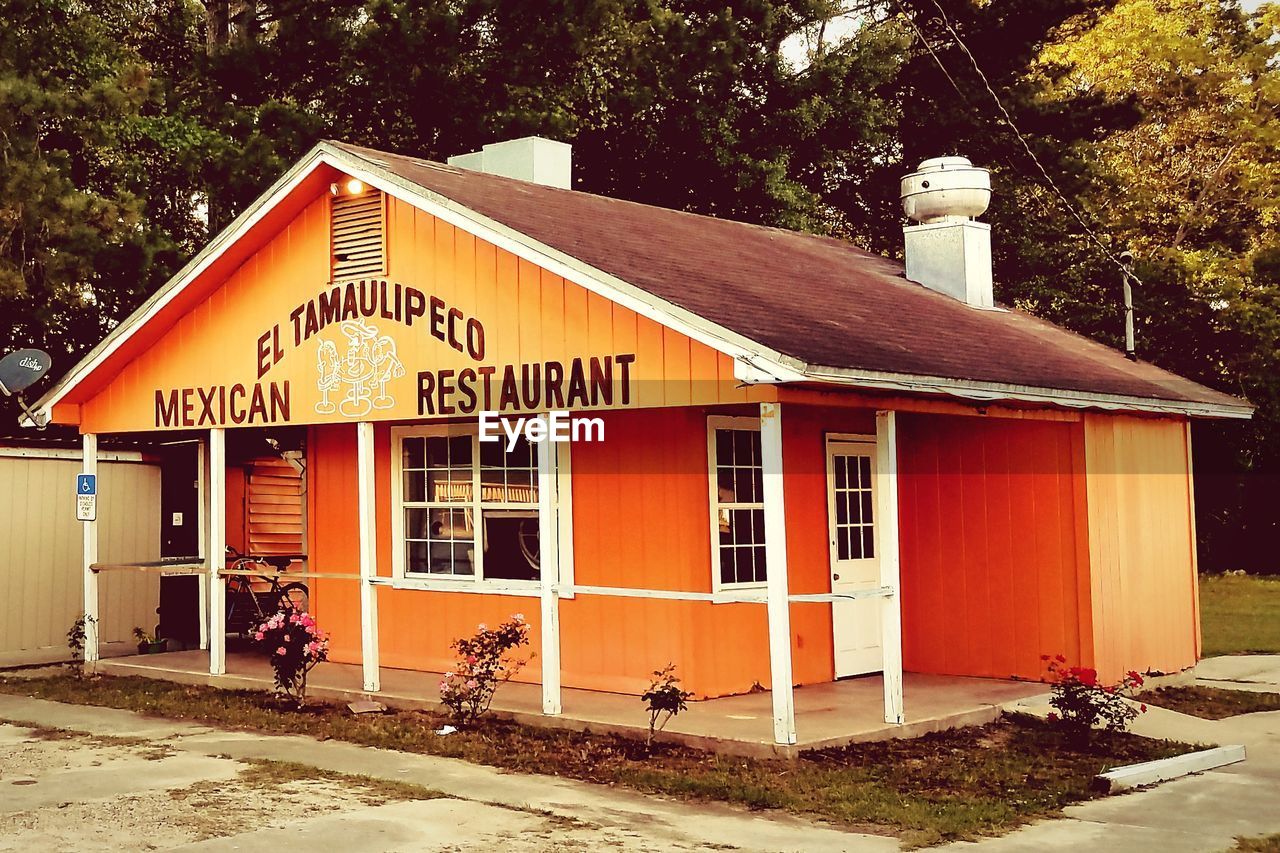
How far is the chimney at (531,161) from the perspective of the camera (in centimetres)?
1519

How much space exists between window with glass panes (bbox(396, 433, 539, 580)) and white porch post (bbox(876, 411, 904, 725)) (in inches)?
144

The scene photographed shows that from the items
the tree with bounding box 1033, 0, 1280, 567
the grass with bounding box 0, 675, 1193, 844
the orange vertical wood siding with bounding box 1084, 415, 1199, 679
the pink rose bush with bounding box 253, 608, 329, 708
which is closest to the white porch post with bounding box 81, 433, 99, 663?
the grass with bounding box 0, 675, 1193, 844

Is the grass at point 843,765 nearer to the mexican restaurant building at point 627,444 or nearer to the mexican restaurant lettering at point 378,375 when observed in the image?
the mexican restaurant building at point 627,444

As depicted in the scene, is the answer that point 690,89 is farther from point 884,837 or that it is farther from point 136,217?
point 884,837

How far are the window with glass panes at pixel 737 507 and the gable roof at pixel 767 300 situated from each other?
4.38 feet

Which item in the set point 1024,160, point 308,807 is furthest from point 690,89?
point 308,807

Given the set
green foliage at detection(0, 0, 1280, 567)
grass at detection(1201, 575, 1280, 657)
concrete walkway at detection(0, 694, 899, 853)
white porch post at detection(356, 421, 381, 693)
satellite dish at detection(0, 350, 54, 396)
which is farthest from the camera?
green foliage at detection(0, 0, 1280, 567)

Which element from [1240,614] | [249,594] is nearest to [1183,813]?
[249,594]

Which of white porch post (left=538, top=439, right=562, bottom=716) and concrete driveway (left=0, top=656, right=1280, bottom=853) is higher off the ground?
white porch post (left=538, top=439, right=562, bottom=716)

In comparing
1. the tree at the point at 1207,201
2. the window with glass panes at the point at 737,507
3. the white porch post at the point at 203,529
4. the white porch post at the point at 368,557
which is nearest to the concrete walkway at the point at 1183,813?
the window with glass panes at the point at 737,507

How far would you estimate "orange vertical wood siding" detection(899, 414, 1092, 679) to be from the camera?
1245 centimetres

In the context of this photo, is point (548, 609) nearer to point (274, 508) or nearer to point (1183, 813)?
point (1183, 813)

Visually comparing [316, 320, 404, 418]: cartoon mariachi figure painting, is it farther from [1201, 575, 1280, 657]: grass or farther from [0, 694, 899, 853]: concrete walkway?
[1201, 575, 1280, 657]: grass

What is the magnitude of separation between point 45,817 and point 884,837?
184 inches
